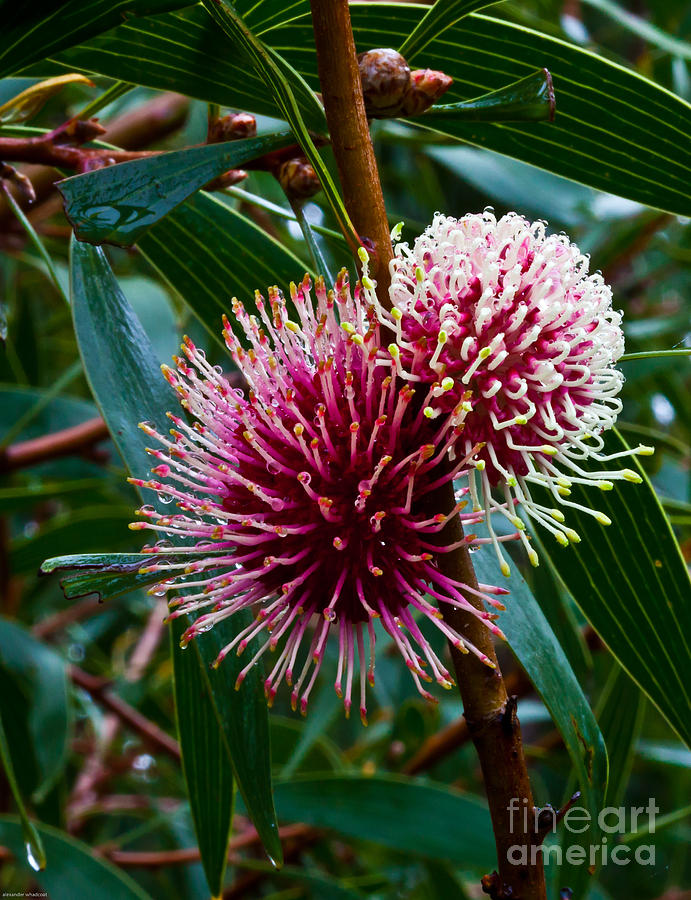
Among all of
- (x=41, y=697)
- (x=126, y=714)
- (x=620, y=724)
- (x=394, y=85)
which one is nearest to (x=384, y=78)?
(x=394, y=85)

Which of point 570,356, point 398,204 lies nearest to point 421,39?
point 570,356

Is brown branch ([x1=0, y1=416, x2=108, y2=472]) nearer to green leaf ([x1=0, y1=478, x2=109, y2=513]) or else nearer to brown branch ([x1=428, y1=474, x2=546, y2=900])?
green leaf ([x1=0, y1=478, x2=109, y2=513])

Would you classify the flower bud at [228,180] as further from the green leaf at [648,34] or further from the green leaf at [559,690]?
the green leaf at [648,34]

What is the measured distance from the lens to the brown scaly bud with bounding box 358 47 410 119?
74cm

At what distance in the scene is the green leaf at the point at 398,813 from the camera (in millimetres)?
1432

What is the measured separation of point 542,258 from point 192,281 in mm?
496

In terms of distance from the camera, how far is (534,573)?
1.42 metres

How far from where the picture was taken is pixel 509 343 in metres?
0.76

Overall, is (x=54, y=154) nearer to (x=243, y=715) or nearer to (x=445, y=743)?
(x=243, y=715)

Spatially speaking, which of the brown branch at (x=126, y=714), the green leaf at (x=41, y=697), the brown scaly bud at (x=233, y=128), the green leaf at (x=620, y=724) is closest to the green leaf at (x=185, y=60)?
the brown scaly bud at (x=233, y=128)

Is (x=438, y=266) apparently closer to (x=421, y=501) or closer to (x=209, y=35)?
(x=421, y=501)

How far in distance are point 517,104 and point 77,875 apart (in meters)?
1.20

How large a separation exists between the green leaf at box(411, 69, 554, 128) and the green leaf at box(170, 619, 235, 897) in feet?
2.06

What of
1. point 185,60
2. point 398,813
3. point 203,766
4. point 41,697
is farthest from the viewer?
point 41,697
